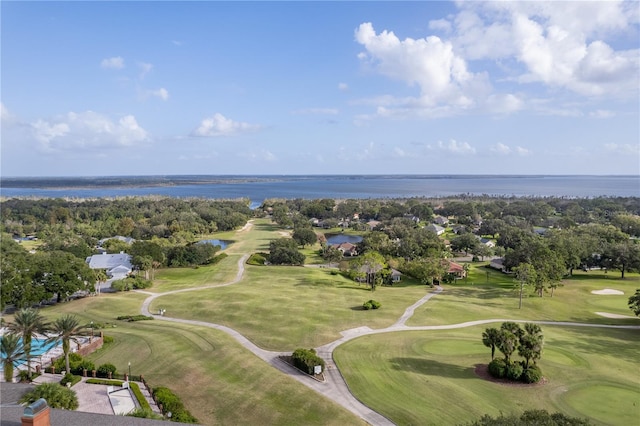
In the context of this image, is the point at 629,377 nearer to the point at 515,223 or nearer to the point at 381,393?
the point at 381,393

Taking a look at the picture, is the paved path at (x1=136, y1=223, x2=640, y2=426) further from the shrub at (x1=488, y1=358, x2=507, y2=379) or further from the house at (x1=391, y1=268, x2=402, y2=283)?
the house at (x1=391, y1=268, x2=402, y2=283)

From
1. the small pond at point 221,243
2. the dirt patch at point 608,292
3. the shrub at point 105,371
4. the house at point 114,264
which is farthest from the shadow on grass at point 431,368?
the small pond at point 221,243

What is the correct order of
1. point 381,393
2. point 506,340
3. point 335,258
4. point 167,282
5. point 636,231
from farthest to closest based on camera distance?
point 636,231
point 335,258
point 167,282
point 506,340
point 381,393

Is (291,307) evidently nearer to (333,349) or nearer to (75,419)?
(333,349)

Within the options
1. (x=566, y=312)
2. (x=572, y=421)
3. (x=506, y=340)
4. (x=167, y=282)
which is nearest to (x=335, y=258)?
(x=167, y=282)

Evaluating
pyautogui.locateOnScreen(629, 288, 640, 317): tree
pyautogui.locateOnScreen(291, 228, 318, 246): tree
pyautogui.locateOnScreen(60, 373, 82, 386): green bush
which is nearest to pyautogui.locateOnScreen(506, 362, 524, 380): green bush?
pyautogui.locateOnScreen(629, 288, 640, 317): tree

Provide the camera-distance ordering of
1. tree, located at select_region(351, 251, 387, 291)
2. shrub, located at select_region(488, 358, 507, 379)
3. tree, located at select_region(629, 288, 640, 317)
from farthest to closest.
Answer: tree, located at select_region(351, 251, 387, 291), tree, located at select_region(629, 288, 640, 317), shrub, located at select_region(488, 358, 507, 379)

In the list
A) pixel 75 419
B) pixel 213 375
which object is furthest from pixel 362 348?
pixel 75 419
